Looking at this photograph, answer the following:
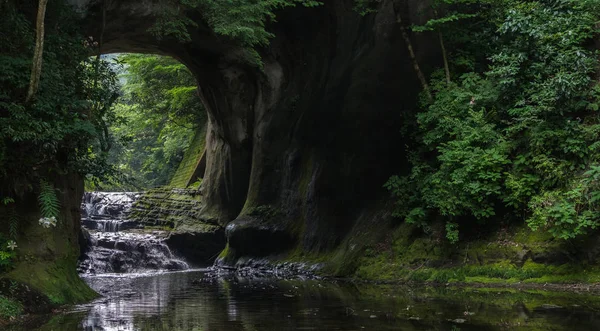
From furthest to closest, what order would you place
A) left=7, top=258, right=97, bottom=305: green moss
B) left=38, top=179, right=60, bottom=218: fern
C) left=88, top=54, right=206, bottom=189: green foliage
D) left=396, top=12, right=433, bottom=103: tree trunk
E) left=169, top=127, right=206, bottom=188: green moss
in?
left=169, top=127, right=206, bottom=188: green moss
left=88, top=54, right=206, bottom=189: green foliage
left=396, top=12, right=433, bottom=103: tree trunk
left=38, top=179, right=60, bottom=218: fern
left=7, top=258, right=97, bottom=305: green moss

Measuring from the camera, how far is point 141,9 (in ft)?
61.0

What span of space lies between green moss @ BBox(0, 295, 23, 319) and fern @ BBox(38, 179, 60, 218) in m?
1.82

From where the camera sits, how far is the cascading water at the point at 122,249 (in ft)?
82.0

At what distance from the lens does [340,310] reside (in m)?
9.75

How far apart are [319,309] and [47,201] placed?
5.27 m

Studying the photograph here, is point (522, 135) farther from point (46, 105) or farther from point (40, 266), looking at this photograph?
point (40, 266)

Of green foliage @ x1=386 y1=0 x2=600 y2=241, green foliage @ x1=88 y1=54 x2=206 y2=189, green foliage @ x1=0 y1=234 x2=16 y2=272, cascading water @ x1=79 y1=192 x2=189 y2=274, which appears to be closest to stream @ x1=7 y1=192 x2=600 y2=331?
green foliage @ x1=0 y1=234 x2=16 y2=272

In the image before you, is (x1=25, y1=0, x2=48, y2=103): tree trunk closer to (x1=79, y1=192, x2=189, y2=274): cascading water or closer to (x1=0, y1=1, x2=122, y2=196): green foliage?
(x1=0, y1=1, x2=122, y2=196): green foliage

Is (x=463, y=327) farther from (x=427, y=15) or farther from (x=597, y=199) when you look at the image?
(x=427, y=15)

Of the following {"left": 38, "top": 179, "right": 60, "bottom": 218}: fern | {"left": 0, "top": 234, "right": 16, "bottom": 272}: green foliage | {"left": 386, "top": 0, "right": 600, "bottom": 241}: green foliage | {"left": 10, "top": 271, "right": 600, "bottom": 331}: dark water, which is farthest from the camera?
{"left": 386, "top": 0, "right": 600, "bottom": 241}: green foliage

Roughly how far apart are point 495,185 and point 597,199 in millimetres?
2462

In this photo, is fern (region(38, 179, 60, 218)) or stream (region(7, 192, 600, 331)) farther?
fern (region(38, 179, 60, 218))

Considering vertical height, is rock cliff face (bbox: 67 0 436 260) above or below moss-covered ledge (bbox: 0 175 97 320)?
above

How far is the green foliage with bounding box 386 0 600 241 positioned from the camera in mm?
12969
